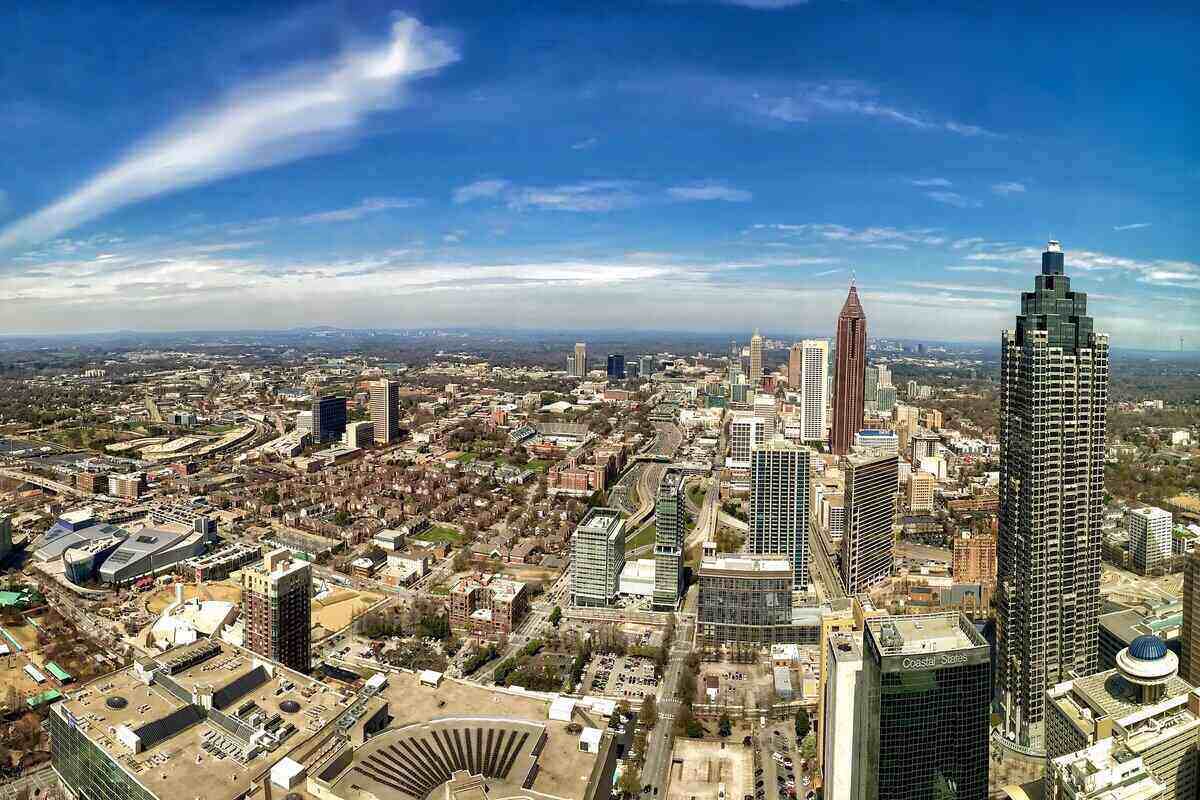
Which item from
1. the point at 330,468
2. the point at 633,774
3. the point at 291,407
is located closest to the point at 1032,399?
the point at 633,774

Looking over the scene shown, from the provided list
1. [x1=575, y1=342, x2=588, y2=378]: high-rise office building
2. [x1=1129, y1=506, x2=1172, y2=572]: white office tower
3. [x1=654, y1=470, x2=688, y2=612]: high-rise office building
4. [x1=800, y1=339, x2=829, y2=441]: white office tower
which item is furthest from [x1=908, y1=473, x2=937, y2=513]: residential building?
[x1=575, y1=342, x2=588, y2=378]: high-rise office building

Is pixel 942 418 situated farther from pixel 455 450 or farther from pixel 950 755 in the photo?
pixel 950 755

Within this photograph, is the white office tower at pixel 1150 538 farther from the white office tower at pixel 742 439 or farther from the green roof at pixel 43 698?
the green roof at pixel 43 698

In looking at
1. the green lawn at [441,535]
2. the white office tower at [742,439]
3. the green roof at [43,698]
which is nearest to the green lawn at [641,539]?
the green lawn at [441,535]

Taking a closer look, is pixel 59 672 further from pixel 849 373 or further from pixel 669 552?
pixel 849 373

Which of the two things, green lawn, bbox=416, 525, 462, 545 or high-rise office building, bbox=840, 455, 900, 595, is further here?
green lawn, bbox=416, 525, 462, 545

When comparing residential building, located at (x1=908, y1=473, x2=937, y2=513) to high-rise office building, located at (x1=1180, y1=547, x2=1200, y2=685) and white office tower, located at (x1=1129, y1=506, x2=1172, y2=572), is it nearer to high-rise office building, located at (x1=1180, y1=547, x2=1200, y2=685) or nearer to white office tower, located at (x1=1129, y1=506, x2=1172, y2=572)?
white office tower, located at (x1=1129, y1=506, x2=1172, y2=572)
